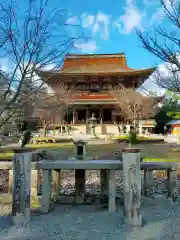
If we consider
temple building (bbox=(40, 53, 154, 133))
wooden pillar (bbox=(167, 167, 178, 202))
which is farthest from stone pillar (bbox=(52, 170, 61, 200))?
temple building (bbox=(40, 53, 154, 133))

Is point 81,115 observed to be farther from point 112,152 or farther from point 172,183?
point 172,183

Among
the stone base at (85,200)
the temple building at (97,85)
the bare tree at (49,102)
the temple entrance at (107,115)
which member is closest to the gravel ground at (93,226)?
the stone base at (85,200)

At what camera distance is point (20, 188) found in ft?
11.0

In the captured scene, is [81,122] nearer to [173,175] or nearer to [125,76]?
[125,76]

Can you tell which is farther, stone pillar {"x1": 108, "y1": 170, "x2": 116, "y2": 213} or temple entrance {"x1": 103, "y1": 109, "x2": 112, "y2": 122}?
temple entrance {"x1": 103, "y1": 109, "x2": 112, "y2": 122}

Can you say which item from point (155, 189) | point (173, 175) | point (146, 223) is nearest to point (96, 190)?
point (155, 189)

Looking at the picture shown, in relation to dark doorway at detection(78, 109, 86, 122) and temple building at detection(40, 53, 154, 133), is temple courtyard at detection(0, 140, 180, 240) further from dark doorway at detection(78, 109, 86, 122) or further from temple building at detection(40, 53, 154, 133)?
dark doorway at detection(78, 109, 86, 122)

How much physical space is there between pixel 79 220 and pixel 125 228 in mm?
775

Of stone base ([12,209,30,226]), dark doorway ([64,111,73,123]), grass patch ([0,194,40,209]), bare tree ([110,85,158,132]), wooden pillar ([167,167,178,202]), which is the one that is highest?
bare tree ([110,85,158,132])

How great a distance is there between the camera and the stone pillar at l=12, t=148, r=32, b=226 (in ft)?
11.0

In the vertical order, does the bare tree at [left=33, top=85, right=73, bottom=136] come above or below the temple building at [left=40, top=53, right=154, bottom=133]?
below

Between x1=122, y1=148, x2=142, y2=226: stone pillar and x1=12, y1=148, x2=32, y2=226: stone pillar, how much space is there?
149 centimetres

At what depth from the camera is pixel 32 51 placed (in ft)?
11.6

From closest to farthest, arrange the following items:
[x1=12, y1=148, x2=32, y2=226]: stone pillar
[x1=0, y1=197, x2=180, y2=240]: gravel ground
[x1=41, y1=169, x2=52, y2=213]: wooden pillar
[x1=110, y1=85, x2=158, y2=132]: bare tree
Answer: [x1=0, y1=197, x2=180, y2=240]: gravel ground, [x1=12, y1=148, x2=32, y2=226]: stone pillar, [x1=41, y1=169, x2=52, y2=213]: wooden pillar, [x1=110, y1=85, x2=158, y2=132]: bare tree
